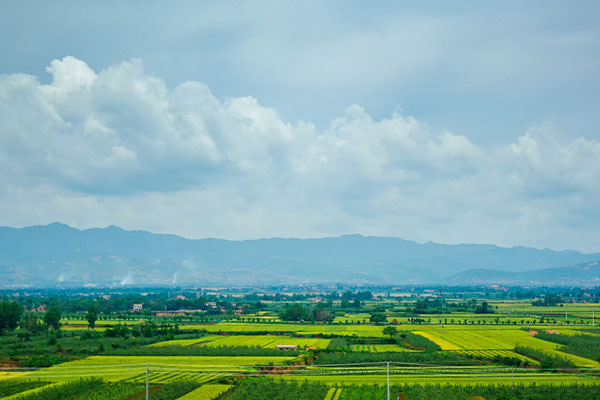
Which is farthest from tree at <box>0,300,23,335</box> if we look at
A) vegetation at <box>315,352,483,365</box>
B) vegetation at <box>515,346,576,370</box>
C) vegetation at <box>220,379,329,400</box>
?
vegetation at <box>515,346,576,370</box>

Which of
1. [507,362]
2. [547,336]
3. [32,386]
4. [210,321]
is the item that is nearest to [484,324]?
[547,336]

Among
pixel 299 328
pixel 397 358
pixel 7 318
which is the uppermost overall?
pixel 7 318

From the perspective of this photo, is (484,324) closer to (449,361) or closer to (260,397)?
(449,361)

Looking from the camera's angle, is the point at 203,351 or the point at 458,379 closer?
the point at 458,379

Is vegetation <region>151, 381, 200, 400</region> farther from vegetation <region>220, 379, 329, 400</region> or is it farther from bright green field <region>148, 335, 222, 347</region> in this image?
bright green field <region>148, 335, 222, 347</region>

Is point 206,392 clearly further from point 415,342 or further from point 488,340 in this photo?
point 488,340

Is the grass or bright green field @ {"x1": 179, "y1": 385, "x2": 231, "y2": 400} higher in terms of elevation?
bright green field @ {"x1": 179, "y1": 385, "x2": 231, "y2": 400}

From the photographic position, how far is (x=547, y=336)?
193ft

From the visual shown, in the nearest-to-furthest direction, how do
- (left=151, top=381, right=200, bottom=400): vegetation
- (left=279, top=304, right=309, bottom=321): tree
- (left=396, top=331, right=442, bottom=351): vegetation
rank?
(left=151, top=381, right=200, bottom=400): vegetation, (left=396, top=331, right=442, bottom=351): vegetation, (left=279, top=304, right=309, bottom=321): tree

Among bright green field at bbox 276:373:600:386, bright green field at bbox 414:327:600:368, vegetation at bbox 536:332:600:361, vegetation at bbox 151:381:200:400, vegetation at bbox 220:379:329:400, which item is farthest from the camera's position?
bright green field at bbox 414:327:600:368

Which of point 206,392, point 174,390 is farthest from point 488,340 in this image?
point 174,390

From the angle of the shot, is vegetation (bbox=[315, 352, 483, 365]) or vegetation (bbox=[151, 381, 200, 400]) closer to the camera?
vegetation (bbox=[151, 381, 200, 400])

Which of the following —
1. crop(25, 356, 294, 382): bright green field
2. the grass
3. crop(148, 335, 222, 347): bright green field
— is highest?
crop(25, 356, 294, 382): bright green field

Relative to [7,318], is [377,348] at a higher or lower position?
lower
